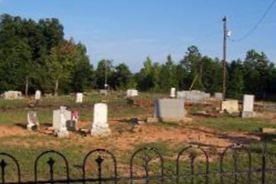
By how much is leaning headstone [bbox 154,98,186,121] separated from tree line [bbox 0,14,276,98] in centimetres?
3786

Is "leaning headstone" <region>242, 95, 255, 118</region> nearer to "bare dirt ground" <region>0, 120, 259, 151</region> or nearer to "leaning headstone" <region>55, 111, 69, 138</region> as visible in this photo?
"bare dirt ground" <region>0, 120, 259, 151</region>

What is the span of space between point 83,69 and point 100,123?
217 ft

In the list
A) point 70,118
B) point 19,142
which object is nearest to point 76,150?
point 19,142

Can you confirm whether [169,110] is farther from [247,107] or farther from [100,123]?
[100,123]

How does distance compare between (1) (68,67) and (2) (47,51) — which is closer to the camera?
(1) (68,67)

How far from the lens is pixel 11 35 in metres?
88.5

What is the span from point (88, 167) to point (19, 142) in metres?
5.53

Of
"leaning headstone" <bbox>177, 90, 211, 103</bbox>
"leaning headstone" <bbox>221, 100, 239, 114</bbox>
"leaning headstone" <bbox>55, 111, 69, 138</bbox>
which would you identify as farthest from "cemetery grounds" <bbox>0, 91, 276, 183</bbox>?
"leaning headstone" <bbox>177, 90, 211, 103</bbox>

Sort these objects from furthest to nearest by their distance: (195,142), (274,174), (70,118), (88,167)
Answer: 1. (70,118)
2. (195,142)
3. (88,167)
4. (274,174)

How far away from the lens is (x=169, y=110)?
990 inches

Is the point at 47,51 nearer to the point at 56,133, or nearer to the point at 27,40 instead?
the point at 27,40

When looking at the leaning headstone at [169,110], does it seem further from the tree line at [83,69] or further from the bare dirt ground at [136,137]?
the tree line at [83,69]

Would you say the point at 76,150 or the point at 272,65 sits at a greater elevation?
the point at 272,65

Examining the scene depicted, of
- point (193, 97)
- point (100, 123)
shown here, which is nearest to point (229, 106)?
point (193, 97)
